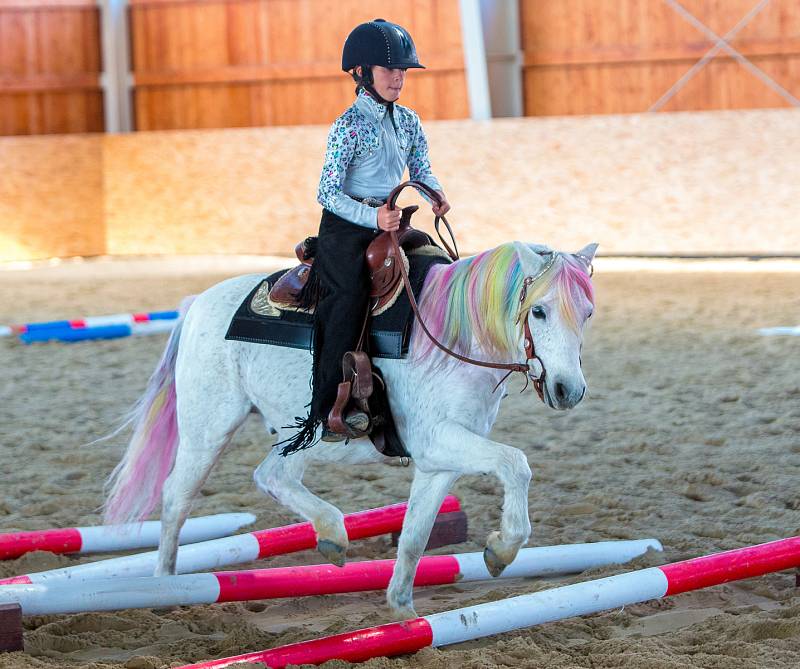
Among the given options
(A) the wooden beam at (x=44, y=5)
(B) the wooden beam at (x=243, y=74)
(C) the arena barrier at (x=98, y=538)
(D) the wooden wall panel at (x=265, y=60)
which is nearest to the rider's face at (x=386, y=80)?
(C) the arena barrier at (x=98, y=538)

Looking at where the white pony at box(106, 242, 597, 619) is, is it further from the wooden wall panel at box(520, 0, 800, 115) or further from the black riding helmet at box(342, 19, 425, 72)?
the wooden wall panel at box(520, 0, 800, 115)

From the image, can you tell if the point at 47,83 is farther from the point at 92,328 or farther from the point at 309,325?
the point at 309,325

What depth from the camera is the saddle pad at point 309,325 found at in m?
3.09

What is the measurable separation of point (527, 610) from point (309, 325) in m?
1.03

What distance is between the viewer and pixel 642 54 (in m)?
13.1

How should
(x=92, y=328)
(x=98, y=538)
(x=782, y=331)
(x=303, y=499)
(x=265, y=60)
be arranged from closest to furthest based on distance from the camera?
(x=303, y=499)
(x=98, y=538)
(x=782, y=331)
(x=92, y=328)
(x=265, y=60)

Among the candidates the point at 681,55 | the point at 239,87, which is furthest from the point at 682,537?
the point at 239,87

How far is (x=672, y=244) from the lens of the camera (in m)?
12.8

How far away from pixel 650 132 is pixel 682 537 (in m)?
9.44

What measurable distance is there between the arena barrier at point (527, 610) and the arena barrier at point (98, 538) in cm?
116

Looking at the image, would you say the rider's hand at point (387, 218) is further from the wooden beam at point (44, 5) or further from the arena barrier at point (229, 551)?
the wooden beam at point (44, 5)

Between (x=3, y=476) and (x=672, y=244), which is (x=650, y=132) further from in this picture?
(x=3, y=476)

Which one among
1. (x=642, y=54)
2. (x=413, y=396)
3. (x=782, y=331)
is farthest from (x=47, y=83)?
(x=413, y=396)

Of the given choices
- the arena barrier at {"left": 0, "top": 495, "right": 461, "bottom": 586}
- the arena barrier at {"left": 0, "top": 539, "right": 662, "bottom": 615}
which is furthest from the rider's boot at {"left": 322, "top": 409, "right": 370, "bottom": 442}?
the arena barrier at {"left": 0, "top": 495, "right": 461, "bottom": 586}
